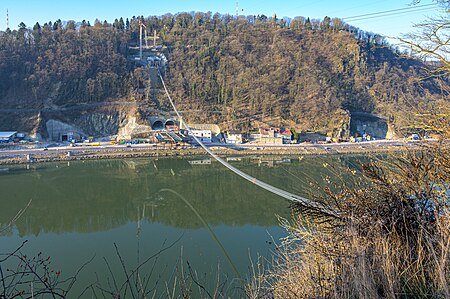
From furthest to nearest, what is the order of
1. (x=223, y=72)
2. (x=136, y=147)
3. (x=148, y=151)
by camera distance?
(x=223, y=72), (x=136, y=147), (x=148, y=151)

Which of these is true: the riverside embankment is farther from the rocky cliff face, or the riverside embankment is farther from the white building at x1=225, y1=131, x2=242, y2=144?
the rocky cliff face

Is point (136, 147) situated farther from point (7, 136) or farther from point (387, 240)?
point (387, 240)

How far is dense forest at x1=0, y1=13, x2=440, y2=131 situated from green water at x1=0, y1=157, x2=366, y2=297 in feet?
22.8

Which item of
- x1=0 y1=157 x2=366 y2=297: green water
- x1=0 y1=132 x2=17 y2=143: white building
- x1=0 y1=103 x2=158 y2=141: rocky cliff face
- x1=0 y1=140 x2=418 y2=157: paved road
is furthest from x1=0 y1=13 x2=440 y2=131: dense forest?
x1=0 y1=157 x2=366 y2=297: green water

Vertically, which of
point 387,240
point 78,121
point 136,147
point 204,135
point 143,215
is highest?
point 78,121

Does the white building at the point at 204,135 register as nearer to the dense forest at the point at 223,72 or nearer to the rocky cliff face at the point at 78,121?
the dense forest at the point at 223,72

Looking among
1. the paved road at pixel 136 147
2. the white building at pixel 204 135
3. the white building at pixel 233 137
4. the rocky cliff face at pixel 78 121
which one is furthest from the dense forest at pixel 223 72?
the paved road at pixel 136 147

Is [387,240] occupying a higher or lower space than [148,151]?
higher

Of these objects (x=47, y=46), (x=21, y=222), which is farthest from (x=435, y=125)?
(x=47, y=46)

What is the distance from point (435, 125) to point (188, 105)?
16.3 meters

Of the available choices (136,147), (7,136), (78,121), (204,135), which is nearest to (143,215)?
(136,147)

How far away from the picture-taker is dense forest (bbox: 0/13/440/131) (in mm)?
16094

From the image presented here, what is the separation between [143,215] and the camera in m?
6.10

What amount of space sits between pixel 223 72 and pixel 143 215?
14.6 m
